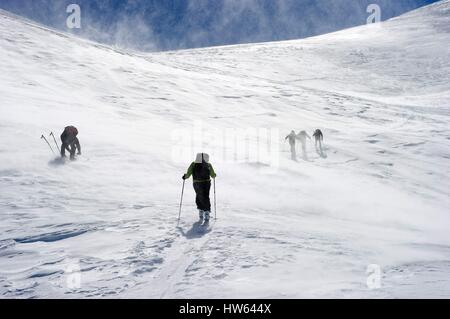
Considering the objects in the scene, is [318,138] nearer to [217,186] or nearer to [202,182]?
[217,186]

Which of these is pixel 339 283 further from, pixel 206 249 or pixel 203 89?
pixel 203 89

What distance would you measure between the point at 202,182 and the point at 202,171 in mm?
254

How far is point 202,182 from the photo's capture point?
9156 mm

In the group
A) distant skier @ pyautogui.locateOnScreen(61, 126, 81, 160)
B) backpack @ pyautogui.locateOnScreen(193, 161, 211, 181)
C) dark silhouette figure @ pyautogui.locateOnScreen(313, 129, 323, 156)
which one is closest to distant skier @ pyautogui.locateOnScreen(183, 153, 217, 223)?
backpack @ pyautogui.locateOnScreen(193, 161, 211, 181)

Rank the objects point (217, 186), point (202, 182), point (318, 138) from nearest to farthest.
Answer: point (202, 182) → point (217, 186) → point (318, 138)

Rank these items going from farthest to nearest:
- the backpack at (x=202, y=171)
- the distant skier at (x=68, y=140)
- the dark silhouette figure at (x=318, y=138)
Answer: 1. the dark silhouette figure at (x=318, y=138)
2. the distant skier at (x=68, y=140)
3. the backpack at (x=202, y=171)

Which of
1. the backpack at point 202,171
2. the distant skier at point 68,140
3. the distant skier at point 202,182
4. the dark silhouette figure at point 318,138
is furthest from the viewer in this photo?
the dark silhouette figure at point 318,138

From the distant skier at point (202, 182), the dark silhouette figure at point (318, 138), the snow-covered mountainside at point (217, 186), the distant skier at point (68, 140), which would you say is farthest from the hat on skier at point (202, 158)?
the dark silhouette figure at point (318, 138)

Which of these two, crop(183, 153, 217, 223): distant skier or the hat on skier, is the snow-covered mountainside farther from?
the hat on skier

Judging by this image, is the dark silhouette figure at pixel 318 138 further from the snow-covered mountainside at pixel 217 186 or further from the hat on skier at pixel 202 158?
the hat on skier at pixel 202 158

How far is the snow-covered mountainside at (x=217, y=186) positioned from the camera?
6.11 m

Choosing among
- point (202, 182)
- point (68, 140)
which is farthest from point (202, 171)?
point (68, 140)

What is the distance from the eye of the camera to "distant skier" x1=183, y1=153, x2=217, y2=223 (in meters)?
8.97
